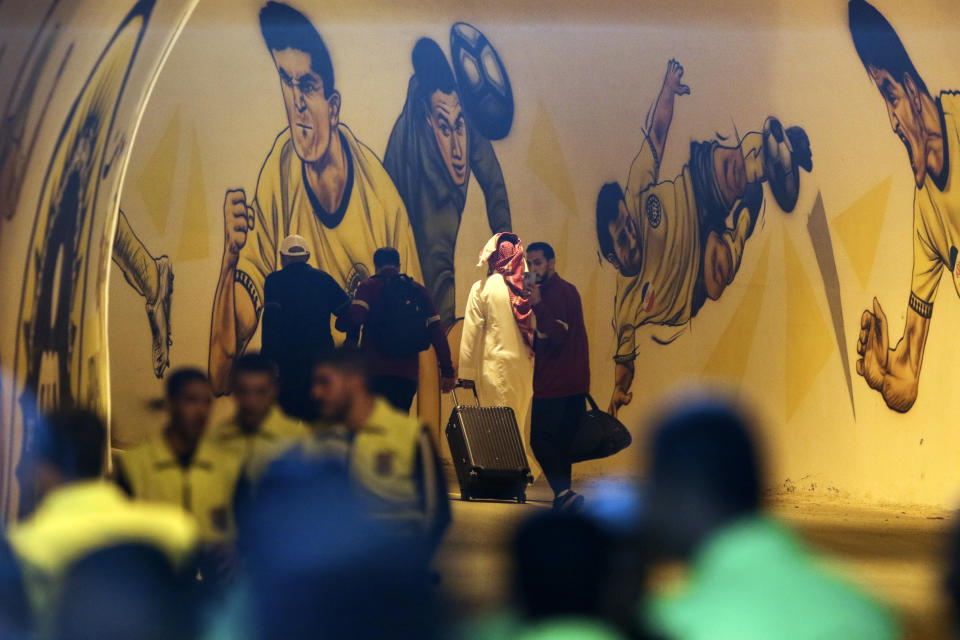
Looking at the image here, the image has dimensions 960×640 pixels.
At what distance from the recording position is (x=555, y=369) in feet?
32.6

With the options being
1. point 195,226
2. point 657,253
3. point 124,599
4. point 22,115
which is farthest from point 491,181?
point 124,599

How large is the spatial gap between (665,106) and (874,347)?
2988mm

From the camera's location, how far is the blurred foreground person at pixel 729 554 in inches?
117

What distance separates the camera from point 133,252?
1255cm

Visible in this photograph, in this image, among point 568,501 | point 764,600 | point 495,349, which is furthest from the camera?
point 495,349

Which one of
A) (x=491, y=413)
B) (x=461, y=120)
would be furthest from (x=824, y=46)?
(x=491, y=413)

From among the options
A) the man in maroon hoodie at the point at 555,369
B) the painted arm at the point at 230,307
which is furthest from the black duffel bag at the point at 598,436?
the painted arm at the point at 230,307

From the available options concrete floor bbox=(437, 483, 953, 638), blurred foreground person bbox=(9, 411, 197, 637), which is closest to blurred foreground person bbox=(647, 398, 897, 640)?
blurred foreground person bbox=(9, 411, 197, 637)

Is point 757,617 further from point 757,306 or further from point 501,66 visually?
point 501,66

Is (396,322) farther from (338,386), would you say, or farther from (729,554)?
(729,554)

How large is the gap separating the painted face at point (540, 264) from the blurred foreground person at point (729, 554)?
5741mm

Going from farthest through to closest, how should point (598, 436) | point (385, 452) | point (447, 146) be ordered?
point (447, 146), point (598, 436), point (385, 452)

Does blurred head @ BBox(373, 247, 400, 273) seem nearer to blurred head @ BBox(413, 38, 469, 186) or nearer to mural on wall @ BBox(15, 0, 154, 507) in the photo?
mural on wall @ BBox(15, 0, 154, 507)

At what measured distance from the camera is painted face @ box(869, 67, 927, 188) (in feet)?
35.4
